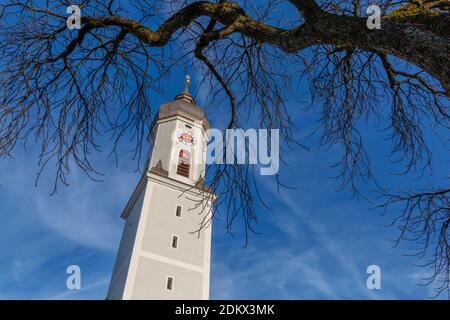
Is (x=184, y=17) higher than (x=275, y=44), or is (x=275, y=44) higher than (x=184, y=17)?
(x=184, y=17)

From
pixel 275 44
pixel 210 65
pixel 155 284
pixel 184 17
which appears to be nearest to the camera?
pixel 275 44

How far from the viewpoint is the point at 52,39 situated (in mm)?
3963

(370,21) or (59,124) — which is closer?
(370,21)

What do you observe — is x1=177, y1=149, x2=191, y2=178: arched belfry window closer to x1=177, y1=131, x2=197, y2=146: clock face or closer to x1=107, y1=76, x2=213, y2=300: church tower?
x1=107, y1=76, x2=213, y2=300: church tower

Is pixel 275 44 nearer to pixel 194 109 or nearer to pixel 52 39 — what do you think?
pixel 52 39

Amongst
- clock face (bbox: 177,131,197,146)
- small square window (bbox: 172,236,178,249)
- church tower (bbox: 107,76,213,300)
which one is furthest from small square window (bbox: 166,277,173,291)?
clock face (bbox: 177,131,197,146)

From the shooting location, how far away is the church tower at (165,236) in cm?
2473

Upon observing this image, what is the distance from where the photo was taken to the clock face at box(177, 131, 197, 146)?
114ft

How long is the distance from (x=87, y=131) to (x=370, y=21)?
9.11 ft

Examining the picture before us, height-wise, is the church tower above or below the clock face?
below
